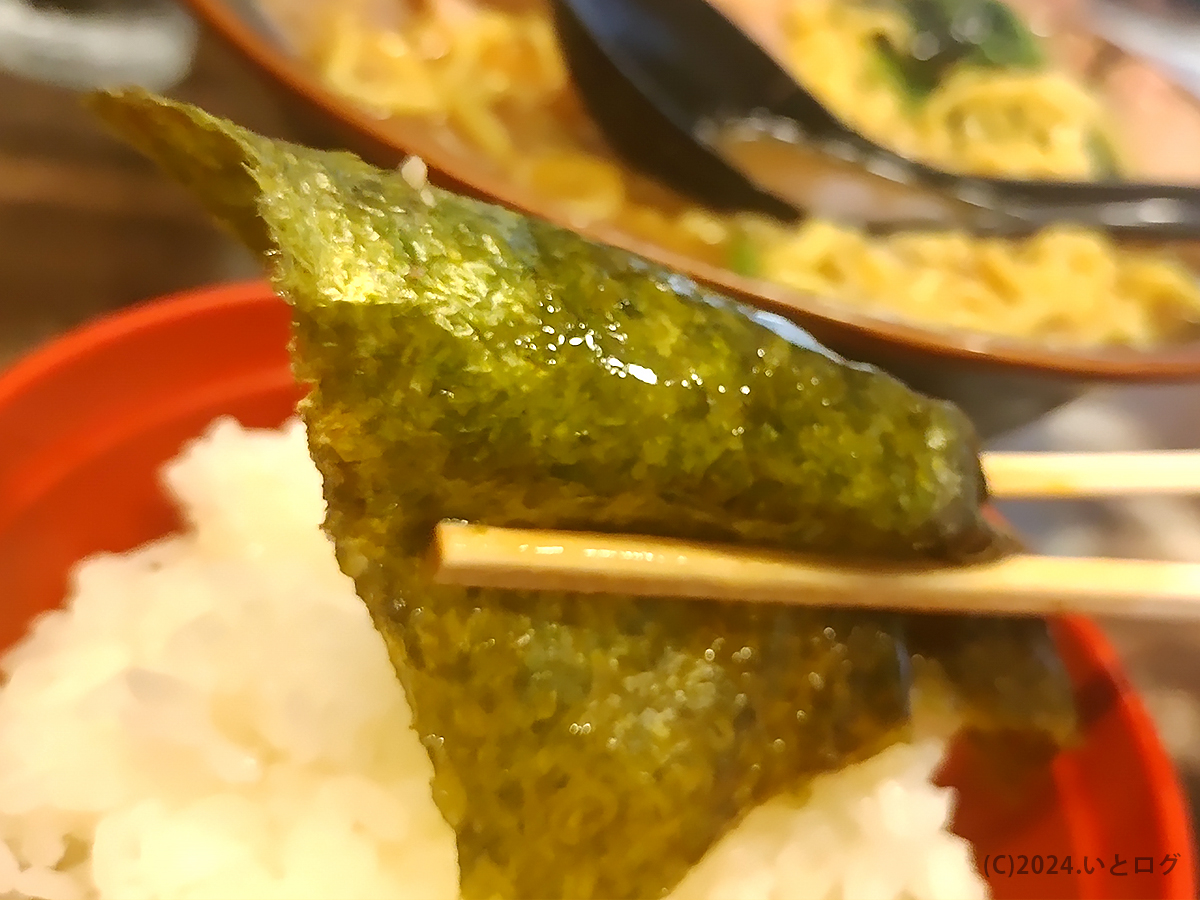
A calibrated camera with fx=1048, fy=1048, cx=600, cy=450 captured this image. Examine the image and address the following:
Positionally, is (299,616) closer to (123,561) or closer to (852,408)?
(123,561)

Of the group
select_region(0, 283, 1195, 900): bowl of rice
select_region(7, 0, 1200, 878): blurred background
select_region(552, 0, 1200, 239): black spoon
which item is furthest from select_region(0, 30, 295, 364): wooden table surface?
select_region(552, 0, 1200, 239): black spoon

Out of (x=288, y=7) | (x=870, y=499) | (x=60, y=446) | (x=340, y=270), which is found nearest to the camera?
(x=340, y=270)

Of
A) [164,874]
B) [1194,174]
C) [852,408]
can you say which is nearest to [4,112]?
→ [164,874]

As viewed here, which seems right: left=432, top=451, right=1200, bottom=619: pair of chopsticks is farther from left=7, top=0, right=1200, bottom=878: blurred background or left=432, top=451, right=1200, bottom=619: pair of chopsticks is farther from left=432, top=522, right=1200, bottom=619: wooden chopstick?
left=7, top=0, right=1200, bottom=878: blurred background

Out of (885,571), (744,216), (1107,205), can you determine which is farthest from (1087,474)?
(1107,205)

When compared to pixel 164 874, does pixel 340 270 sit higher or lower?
higher

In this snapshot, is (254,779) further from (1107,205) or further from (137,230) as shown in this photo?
(1107,205)
